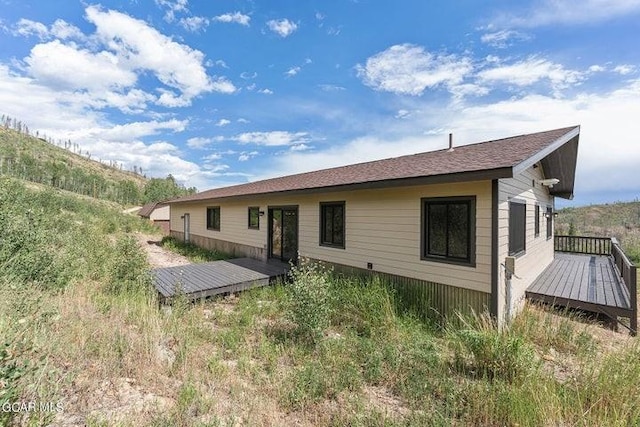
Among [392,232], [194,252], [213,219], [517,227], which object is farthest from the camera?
[213,219]

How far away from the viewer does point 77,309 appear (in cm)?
460

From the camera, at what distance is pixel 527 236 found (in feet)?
24.1

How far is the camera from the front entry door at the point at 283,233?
10047 mm

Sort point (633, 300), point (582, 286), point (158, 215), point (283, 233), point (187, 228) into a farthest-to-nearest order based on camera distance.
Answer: point (158, 215), point (187, 228), point (283, 233), point (582, 286), point (633, 300)

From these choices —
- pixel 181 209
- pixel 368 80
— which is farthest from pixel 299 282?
pixel 181 209

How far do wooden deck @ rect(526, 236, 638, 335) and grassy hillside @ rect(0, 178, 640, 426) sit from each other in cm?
52

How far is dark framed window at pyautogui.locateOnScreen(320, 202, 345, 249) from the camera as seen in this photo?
26.9ft

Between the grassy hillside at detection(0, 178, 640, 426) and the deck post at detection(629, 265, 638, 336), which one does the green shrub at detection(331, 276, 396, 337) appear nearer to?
the grassy hillside at detection(0, 178, 640, 426)

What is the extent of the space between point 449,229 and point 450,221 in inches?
6.5

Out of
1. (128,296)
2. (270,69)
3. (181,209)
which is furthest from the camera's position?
(181,209)

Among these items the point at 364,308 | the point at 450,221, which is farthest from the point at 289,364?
the point at 450,221

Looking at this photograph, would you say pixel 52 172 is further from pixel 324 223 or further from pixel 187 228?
pixel 324 223

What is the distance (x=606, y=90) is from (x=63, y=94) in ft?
74.2

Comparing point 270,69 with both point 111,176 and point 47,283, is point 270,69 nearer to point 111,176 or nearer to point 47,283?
point 47,283
